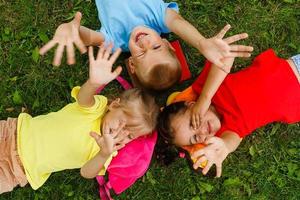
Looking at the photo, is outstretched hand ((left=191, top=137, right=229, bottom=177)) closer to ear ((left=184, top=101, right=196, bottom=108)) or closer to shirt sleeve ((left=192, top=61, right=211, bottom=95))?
ear ((left=184, top=101, right=196, bottom=108))

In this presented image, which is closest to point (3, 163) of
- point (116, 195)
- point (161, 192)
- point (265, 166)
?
point (116, 195)

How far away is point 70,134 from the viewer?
12.0ft

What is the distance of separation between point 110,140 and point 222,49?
3.13 ft

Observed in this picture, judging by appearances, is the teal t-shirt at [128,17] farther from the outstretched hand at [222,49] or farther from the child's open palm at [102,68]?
the child's open palm at [102,68]

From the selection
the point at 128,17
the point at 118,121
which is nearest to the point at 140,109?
the point at 118,121

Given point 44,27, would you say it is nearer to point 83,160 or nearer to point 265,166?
point 83,160

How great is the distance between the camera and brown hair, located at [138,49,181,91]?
11.8 feet

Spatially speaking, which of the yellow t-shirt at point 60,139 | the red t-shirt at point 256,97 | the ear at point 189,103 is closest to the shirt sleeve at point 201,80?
the red t-shirt at point 256,97

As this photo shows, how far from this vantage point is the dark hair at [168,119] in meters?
3.69

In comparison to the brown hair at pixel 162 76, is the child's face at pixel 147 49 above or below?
above

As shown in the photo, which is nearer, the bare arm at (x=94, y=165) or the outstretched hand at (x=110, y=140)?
the outstretched hand at (x=110, y=140)

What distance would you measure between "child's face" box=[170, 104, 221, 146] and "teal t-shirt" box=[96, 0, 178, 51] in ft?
2.72

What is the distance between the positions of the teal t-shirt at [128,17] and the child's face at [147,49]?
0.19 metres

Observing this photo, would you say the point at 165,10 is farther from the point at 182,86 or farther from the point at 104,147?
the point at 104,147
